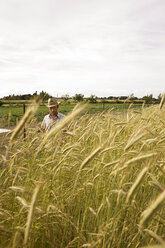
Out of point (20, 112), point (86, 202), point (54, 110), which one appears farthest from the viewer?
point (20, 112)

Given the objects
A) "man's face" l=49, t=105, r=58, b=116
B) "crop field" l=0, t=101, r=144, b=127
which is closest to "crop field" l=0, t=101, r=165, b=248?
"crop field" l=0, t=101, r=144, b=127

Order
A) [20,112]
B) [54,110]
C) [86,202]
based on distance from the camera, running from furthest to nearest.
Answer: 1. [20,112]
2. [54,110]
3. [86,202]

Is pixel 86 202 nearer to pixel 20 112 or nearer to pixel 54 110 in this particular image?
pixel 54 110

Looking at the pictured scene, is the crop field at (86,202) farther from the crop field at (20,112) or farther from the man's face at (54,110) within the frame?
the man's face at (54,110)

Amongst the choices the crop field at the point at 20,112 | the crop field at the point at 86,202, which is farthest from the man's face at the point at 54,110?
the crop field at the point at 86,202

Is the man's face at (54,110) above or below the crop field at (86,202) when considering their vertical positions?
above

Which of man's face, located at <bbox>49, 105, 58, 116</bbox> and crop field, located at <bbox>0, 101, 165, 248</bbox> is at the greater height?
man's face, located at <bbox>49, 105, 58, 116</bbox>

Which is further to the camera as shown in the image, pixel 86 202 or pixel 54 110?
pixel 54 110

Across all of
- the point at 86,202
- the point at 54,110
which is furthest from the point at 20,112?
the point at 86,202

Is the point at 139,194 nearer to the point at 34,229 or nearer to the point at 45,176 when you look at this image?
the point at 45,176

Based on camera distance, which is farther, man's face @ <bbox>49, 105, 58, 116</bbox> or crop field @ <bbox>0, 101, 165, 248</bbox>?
man's face @ <bbox>49, 105, 58, 116</bbox>

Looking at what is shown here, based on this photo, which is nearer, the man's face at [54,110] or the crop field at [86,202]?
the crop field at [86,202]

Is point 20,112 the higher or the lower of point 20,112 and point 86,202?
the higher

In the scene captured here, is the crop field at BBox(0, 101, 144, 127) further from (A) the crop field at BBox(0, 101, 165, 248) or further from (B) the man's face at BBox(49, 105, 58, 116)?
(A) the crop field at BBox(0, 101, 165, 248)
